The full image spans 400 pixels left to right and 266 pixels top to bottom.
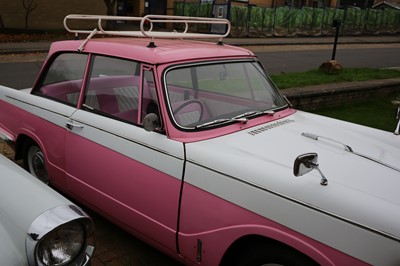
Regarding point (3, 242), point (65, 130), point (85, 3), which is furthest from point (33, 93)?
point (85, 3)

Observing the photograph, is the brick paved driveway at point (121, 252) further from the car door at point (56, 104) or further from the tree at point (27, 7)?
the tree at point (27, 7)

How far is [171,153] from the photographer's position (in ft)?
8.58

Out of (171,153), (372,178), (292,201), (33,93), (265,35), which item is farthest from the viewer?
(265,35)

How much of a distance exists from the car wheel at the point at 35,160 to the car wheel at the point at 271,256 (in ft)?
7.69

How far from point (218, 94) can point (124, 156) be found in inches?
37.5

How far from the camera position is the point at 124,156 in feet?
9.49

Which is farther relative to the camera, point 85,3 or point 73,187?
point 85,3

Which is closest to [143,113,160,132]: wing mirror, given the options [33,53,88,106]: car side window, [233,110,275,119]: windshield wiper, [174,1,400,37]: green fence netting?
[233,110,275,119]: windshield wiper

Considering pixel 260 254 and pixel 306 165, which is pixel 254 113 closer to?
pixel 306 165

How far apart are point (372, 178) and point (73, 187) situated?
2382 mm

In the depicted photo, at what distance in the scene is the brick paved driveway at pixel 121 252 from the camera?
3.08 metres

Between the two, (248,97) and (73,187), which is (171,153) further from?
(73,187)

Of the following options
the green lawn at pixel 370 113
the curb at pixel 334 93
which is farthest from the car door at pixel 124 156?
the green lawn at pixel 370 113

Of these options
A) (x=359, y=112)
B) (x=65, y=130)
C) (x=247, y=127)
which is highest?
(x=247, y=127)
